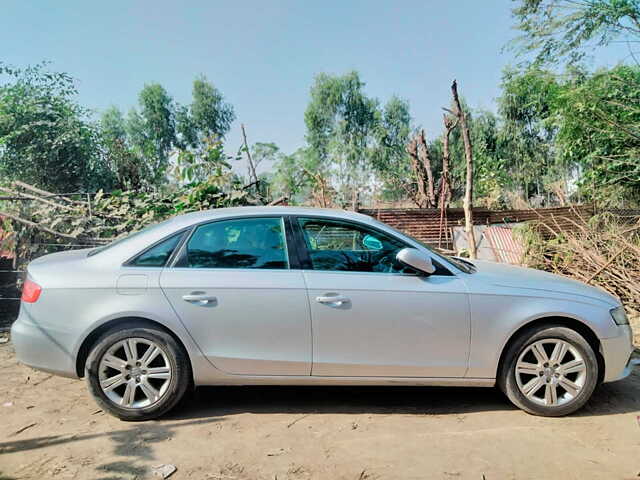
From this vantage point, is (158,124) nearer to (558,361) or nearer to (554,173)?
(554,173)

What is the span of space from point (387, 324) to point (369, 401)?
84 centimetres

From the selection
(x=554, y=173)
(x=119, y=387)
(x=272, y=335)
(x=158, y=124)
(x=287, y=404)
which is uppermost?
(x=158, y=124)

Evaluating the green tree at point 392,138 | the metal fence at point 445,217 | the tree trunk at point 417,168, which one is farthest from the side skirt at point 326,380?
the green tree at point 392,138

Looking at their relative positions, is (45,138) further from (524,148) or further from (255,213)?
(524,148)

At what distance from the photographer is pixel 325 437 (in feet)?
10.1

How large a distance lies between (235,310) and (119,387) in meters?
1.02

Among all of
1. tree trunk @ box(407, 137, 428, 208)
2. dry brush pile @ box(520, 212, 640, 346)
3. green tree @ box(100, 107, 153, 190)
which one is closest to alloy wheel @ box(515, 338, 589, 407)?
dry brush pile @ box(520, 212, 640, 346)

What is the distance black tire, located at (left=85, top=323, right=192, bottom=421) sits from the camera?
3.23 m

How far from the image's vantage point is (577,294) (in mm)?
3451

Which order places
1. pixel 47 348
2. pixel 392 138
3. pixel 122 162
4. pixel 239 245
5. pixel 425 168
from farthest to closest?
pixel 392 138 < pixel 122 162 < pixel 425 168 < pixel 239 245 < pixel 47 348

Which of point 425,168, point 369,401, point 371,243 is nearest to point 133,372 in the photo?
point 369,401

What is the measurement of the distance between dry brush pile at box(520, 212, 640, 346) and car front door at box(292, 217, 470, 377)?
3.92 m

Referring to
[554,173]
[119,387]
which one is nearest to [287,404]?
[119,387]

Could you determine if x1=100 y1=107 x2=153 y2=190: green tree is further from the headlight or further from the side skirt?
the headlight
